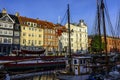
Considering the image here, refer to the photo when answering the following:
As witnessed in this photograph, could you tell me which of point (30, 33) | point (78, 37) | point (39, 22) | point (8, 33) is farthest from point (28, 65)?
point (78, 37)

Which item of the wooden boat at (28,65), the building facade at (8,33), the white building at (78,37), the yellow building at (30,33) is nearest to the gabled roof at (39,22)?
the yellow building at (30,33)

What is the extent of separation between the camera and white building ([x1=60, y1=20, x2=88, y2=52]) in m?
89.4

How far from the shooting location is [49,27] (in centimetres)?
8256

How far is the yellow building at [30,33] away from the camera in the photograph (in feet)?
243

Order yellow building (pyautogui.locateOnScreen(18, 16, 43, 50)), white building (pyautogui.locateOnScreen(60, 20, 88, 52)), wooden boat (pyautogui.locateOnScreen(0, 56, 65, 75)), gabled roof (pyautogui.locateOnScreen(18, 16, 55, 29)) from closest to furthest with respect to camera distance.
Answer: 1. wooden boat (pyautogui.locateOnScreen(0, 56, 65, 75))
2. yellow building (pyautogui.locateOnScreen(18, 16, 43, 50))
3. gabled roof (pyautogui.locateOnScreen(18, 16, 55, 29))
4. white building (pyautogui.locateOnScreen(60, 20, 88, 52))

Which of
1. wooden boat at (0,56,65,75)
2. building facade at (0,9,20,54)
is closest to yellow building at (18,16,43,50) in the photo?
building facade at (0,9,20,54)

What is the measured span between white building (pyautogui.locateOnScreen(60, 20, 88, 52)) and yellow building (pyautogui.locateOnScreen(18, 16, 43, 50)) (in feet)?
37.5

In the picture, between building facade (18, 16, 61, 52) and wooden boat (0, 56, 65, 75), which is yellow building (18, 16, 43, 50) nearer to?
building facade (18, 16, 61, 52)

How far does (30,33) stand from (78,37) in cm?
2609

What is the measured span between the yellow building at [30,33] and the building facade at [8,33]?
7.70ft

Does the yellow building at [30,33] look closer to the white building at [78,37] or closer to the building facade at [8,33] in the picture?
the building facade at [8,33]

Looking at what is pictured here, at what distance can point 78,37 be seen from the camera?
95.4m

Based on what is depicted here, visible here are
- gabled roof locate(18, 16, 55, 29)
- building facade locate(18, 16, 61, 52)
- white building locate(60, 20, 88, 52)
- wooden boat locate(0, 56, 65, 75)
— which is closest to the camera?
wooden boat locate(0, 56, 65, 75)

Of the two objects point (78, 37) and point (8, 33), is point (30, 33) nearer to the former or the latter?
point (8, 33)
